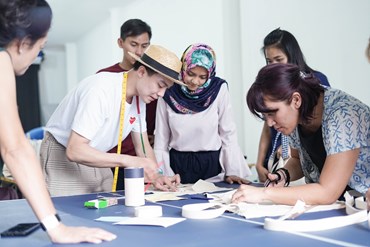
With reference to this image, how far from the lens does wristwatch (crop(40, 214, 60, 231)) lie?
1.14 metres

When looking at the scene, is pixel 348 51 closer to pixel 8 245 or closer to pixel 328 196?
pixel 328 196

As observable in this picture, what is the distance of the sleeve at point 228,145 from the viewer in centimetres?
261

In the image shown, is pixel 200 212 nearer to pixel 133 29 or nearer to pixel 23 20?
pixel 23 20

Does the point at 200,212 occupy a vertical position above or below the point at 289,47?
below

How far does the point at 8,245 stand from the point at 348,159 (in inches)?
42.7

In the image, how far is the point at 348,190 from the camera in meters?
1.75

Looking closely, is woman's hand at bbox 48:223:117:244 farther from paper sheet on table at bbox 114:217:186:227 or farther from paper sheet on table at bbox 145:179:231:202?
paper sheet on table at bbox 145:179:231:202

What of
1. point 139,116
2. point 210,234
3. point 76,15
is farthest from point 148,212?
point 76,15

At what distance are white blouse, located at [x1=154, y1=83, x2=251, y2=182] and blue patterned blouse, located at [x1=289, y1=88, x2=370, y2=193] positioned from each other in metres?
0.99

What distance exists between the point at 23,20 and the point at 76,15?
22.2ft

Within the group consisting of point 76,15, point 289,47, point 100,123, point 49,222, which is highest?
point 76,15

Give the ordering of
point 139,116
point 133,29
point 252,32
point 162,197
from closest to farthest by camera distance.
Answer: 1. point 162,197
2. point 139,116
3. point 133,29
4. point 252,32

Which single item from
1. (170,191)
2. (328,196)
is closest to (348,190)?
(328,196)

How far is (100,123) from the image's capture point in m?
1.97
